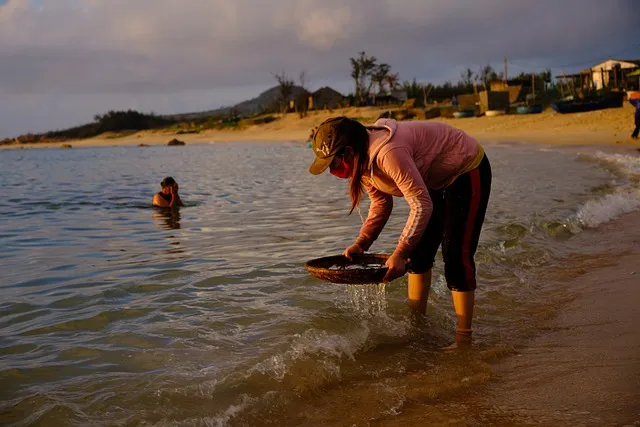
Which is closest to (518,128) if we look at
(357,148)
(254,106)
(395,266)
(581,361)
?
(581,361)

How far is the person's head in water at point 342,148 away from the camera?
339 centimetres

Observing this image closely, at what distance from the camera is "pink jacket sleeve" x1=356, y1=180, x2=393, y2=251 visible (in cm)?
400

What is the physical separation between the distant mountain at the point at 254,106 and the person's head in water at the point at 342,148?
59559 mm

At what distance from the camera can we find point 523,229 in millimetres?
8008

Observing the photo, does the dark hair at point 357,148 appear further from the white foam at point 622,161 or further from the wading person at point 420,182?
the white foam at point 622,161

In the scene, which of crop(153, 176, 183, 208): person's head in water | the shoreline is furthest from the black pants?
the shoreline

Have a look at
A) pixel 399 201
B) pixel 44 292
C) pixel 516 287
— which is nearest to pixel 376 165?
pixel 516 287

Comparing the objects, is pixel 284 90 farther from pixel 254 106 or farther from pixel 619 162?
pixel 619 162

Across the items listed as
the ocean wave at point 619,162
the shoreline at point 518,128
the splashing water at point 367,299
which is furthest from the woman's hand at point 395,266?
the shoreline at point 518,128

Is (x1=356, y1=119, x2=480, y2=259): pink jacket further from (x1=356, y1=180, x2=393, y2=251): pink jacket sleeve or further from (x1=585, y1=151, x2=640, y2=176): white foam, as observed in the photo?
(x1=585, y1=151, x2=640, y2=176): white foam

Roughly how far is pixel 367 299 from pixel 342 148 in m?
2.08

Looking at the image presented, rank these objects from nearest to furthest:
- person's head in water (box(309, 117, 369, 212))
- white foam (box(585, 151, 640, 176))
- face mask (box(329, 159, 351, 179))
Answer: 1. person's head in water (box(309, 117, 369, 212))
2. face mask (box(329, 159, 351, 179))
3. white foam (box(585, 151, 640, 176))

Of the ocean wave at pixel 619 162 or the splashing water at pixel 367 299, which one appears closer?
the splashing water at pixel 367 299

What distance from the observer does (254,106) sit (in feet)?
244
